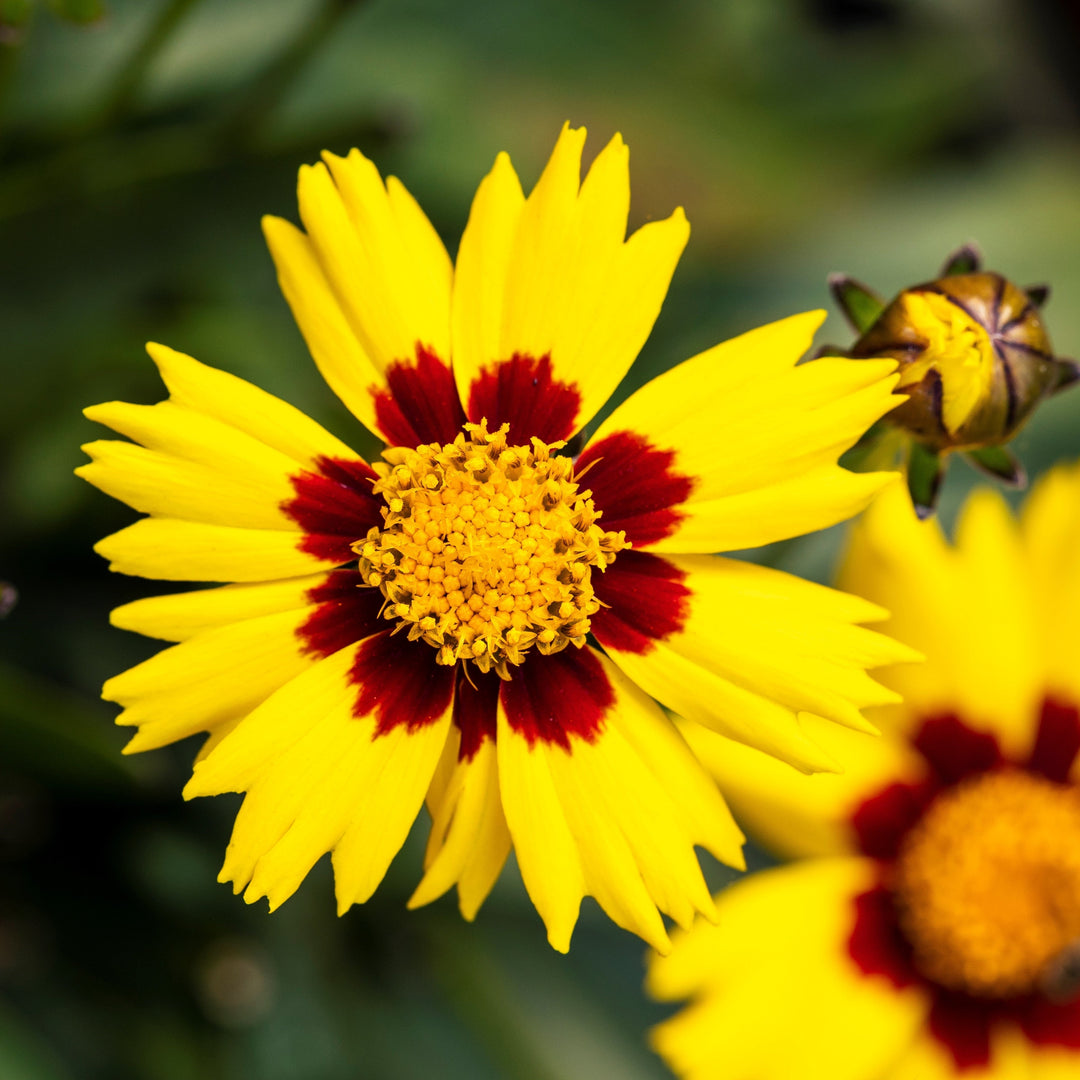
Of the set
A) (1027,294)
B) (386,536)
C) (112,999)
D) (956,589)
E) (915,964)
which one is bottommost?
(915,964)

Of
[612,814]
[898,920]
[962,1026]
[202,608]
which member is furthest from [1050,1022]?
[202,608]

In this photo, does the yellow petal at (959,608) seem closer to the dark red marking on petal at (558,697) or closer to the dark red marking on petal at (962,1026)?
the dark red marking on petal at (962,1026)

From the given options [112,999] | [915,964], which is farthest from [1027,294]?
[112,999]

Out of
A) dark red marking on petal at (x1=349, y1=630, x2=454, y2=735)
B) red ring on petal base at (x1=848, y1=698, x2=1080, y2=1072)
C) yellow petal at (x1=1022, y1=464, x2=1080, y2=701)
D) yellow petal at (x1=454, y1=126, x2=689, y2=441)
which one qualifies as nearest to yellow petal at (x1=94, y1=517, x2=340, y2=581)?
dark red marking on petal at (x1=349, y1=630, x2=454, y2=735)

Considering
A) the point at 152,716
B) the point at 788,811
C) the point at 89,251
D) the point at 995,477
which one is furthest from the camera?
the point at 89,251

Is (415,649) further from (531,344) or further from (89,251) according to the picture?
(89,251)

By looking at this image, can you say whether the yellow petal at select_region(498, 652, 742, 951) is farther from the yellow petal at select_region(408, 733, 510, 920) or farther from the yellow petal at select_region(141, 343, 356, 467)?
the yellow petal at select_region(141, 343, 356, 467)
